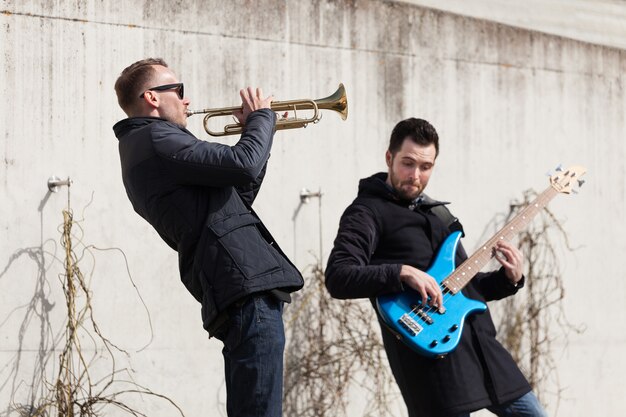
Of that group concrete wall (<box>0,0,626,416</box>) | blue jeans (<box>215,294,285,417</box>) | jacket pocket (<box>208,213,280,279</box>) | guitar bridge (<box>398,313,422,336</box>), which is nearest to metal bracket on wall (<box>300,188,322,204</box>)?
concrete wall (<box>0,0,626,416</box>)

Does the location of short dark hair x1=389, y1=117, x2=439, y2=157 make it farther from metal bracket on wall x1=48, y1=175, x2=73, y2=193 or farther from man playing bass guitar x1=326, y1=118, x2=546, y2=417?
metal bracket on wall x1=48, y1=175, x2=73, y2=193

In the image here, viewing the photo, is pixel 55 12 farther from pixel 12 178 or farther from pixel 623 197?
A: pixel 623 197

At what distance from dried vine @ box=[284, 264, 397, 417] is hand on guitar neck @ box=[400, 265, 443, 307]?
166 cm

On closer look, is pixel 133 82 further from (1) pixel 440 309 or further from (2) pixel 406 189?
(1) pixel 440 309

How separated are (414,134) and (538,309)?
7.93 ft

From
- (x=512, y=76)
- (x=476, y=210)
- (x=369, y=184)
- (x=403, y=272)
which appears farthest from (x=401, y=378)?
(x=512, y=76)

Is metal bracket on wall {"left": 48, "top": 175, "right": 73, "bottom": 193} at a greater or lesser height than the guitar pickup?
greater

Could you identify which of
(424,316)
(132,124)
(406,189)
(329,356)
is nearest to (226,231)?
(132,124)

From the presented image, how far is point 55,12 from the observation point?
569 centimetres

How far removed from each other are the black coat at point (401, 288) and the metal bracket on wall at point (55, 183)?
A: 4.69ft

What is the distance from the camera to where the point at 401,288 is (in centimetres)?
467

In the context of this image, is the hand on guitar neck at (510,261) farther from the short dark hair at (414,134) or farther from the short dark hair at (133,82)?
the short dark hair at (133,82)

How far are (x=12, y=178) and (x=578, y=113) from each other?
3619 millimetres

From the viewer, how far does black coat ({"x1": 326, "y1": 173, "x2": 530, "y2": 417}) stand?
185 inches
